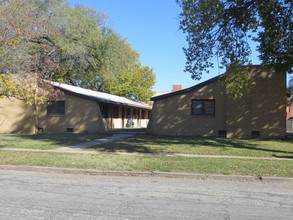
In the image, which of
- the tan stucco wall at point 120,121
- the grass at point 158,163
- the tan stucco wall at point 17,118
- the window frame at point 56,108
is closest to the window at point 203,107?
the tan stucco wall at point 120,121

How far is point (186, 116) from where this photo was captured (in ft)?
75.5

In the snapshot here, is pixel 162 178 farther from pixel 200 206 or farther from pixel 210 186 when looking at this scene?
pixel 200 206

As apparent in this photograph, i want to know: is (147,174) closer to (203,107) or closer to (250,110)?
(250,110)

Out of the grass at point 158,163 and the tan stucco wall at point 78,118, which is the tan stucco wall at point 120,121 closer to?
the tan stucco wall at point 78,118

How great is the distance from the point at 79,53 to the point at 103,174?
78.2ft

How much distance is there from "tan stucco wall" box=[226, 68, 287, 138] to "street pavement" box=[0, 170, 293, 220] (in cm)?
1289

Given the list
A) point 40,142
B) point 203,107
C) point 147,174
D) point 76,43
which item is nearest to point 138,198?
point 147,174

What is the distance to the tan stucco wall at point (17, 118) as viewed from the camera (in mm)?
26281

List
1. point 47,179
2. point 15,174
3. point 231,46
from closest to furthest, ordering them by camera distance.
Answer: point 47,179 → point 15,174 → point 231,46

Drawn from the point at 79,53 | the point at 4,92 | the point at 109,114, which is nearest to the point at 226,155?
the point at 4,92

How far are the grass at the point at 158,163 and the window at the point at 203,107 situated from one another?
36.6 ft

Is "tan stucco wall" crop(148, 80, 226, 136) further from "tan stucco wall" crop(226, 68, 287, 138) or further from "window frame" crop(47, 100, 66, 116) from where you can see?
"window frame" crop(47, 100, 66, 116)

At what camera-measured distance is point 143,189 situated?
309 inches

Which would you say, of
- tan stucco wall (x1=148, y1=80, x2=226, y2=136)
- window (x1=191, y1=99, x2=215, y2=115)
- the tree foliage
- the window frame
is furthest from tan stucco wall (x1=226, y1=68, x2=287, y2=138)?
the window frame
